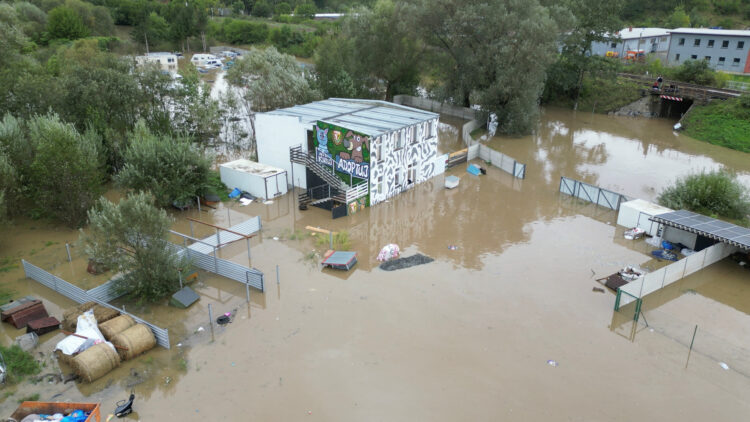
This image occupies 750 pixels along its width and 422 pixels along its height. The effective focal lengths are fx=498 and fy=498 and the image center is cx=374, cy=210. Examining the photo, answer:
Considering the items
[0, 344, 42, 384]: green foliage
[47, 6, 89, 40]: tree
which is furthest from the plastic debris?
[47, 6, 89, 40]: tree

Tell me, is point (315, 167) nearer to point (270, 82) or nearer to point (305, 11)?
point (270, 82)

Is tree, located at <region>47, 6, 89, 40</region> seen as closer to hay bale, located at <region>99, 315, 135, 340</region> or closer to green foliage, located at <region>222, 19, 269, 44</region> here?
green foliage, located at <region>222, 19, 269, 44</region>

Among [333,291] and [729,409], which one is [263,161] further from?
[729,409]

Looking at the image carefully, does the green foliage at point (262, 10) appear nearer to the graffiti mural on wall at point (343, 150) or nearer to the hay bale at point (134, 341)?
the graffiti mural on wall at point (343, 150)

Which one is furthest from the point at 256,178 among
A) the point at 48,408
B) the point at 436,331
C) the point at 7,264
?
the point at 48,408

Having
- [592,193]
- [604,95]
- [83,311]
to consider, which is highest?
[604,95]

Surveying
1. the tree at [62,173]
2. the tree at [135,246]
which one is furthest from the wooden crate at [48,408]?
the tree at [62,173]

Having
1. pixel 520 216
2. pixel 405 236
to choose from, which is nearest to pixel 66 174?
pixel 405 236
